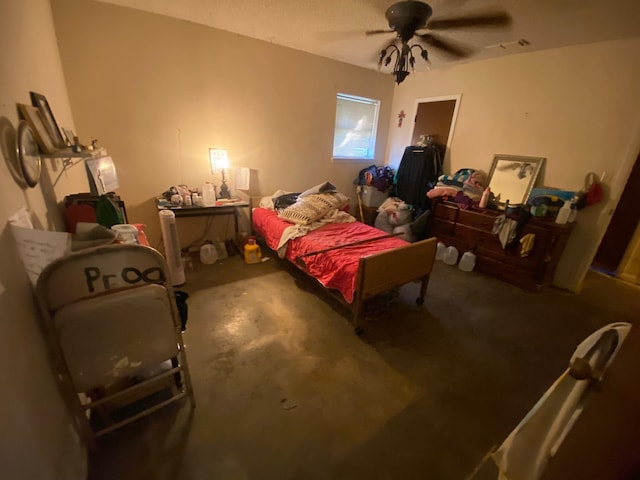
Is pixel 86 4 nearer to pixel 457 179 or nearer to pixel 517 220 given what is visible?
pixel 457 179

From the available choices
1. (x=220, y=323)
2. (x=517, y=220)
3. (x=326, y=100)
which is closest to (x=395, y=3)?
(x=326, y=100)

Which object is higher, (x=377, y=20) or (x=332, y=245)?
(x=377, y=20)

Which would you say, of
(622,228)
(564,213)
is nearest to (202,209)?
(564,213)

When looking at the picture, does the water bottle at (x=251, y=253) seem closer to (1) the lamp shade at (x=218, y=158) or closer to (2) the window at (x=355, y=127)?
(1) the lamp shade at (x=218, y=158)

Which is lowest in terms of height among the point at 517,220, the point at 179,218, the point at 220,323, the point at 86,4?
the point at 220,323

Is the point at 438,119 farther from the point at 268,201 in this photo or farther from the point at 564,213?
the point at 268,201

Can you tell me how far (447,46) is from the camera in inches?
113

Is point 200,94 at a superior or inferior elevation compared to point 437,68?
inferior

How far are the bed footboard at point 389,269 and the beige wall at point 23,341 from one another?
1669 millimetres

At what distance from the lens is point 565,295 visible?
9.70 feet

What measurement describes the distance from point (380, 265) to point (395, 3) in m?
1.99

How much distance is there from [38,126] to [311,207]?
2.14 metres

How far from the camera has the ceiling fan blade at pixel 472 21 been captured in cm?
217

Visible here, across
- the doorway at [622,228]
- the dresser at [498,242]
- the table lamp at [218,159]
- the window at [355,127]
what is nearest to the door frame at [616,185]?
the dresser at [498,242]
